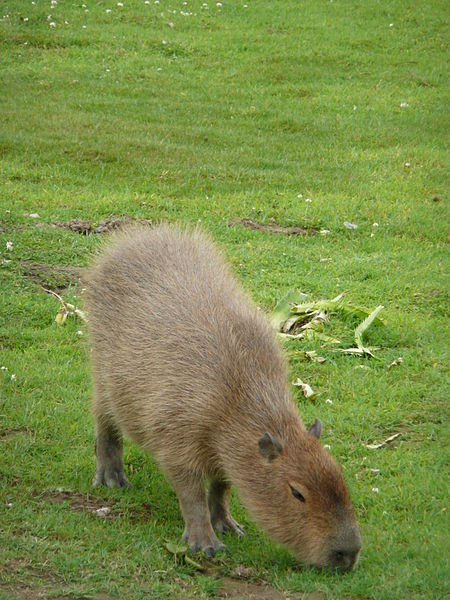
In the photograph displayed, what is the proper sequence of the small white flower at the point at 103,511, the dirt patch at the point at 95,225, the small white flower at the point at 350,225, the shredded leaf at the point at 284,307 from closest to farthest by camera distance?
the small white flower at the point at 103,511 → the shredded leaf at the point at 284,307 → the dirt patch at the point at 95,225 → the small white flower at the point at 350,225

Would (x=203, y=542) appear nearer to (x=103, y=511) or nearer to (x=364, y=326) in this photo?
(x=103, y=511)

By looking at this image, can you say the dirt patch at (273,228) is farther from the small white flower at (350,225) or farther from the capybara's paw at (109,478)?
the capybara's paw at (109,478)

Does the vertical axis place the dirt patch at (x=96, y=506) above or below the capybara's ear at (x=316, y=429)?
below

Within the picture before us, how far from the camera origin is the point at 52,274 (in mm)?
7578

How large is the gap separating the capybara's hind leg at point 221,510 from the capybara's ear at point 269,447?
0.62 metres

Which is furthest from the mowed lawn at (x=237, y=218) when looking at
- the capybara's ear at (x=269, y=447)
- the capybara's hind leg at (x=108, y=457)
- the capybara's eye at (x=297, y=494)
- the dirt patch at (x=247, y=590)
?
the capybara's ear at (x=269, y=447)

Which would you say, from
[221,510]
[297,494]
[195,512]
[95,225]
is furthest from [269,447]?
[95,225]

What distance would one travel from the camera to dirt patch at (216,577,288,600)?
3928 millimetres

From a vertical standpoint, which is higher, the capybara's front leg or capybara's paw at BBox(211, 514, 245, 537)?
the capybara's front leg

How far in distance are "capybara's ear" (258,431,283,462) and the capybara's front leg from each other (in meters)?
0.45

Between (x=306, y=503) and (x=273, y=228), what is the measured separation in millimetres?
5248

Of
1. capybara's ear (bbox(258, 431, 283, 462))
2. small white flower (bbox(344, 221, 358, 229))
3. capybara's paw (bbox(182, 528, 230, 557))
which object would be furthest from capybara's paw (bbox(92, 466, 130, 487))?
small white flower (bbox(344, 221, 358, 229))

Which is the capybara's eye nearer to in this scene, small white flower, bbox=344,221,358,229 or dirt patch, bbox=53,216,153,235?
dirt patch, bbox=53,216,153,235

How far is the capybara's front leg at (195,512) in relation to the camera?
4.31 m
